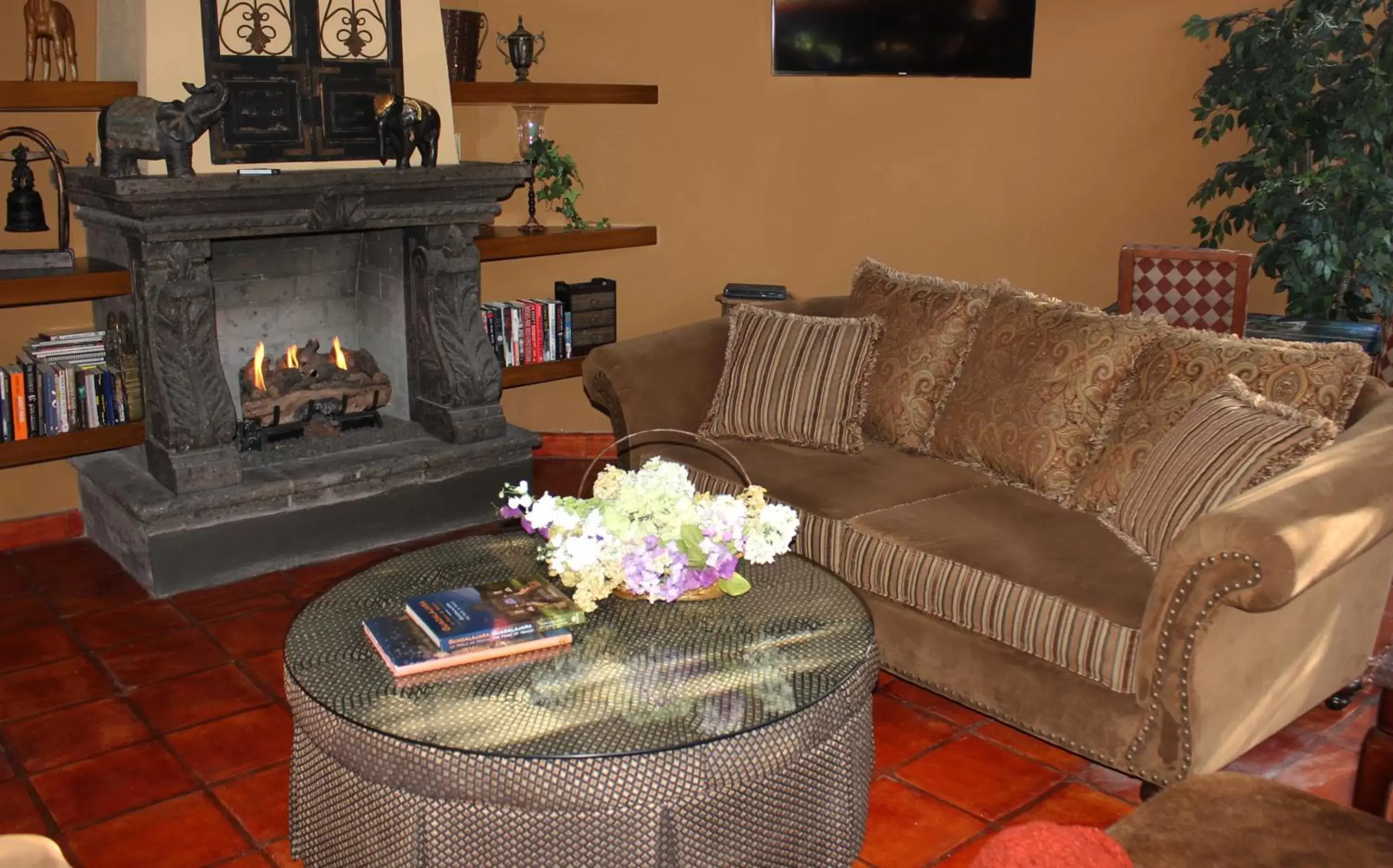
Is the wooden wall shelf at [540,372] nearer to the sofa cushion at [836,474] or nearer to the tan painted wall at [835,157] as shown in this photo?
the tan painted wall at [835,157]

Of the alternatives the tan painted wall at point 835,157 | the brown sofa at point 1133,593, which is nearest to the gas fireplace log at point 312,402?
the tan painted wall at point 835,157

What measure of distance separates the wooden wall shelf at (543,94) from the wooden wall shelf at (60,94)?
3.35ft

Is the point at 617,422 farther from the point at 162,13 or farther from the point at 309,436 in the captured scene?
the point at 162,13

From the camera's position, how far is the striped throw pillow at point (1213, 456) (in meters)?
2.51

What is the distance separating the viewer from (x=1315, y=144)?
4625 mm

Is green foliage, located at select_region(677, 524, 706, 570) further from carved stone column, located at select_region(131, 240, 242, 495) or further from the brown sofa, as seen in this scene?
carved stone column, located at select_region(131, 240, 242, 495)

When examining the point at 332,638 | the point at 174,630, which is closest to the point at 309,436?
the point at 174,630

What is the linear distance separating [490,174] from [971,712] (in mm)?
2208

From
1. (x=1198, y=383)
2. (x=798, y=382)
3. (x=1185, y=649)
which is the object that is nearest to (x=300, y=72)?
(x=798, y=382)

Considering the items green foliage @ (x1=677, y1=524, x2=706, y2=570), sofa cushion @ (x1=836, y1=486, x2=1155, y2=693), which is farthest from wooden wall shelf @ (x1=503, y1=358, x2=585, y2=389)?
green foliage @ (x1=677, y1=524, x2=706, y2=570)

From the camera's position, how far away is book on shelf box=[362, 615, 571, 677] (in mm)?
2105

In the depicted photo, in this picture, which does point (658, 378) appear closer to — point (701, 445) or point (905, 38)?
point (701, 445)

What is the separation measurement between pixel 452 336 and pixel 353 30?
975 millimetres

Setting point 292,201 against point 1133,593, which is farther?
point 292,201
